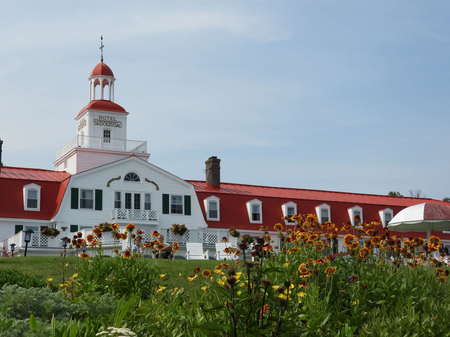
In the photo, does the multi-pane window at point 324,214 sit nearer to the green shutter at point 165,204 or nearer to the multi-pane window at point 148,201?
the green shutter at point 165,204

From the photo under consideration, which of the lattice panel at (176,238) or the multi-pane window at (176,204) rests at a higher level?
the multi-pane window at (176,204)

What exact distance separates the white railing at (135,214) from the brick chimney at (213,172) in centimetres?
547

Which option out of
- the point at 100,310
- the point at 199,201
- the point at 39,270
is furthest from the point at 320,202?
Result: the point at 100,310

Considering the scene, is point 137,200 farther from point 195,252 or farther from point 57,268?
point 57,268

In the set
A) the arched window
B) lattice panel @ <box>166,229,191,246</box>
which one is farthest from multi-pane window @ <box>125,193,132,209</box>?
lattice panel @ <box>166,229,191,246</box>

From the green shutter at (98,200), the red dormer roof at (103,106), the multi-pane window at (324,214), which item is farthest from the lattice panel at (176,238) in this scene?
the red dormer roof at (103,106)

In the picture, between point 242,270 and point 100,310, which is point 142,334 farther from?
point 242,270

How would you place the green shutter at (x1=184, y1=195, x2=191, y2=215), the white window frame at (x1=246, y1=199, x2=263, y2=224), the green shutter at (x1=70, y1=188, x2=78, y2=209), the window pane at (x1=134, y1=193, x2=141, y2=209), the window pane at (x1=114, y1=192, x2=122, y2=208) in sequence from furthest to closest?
the white window frame at (x1=246, y1=199, x2=263, y2=224) < the green shutter at (x1=184, y1=195, x2=191, y2=215) < the window pane at (x1=134, y1=193, x2=141, y2=209) < the window pane at (x1=114, y1=192, x2=122, y2=208) < the green shutter at (x1=70, y1=188, x2=78, y2=209)

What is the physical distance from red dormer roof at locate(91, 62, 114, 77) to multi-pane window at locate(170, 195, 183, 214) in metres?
10.4

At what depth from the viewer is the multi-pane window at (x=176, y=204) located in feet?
145

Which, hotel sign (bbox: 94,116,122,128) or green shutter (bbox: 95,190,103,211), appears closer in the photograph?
green shutter (bbox: 95,190,103,211)

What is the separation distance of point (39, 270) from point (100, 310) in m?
10.7

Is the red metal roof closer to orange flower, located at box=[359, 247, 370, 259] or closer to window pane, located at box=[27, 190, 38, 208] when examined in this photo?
window pane, located at box=[27, 190, 38, 208]

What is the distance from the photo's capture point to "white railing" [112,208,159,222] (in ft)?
139
